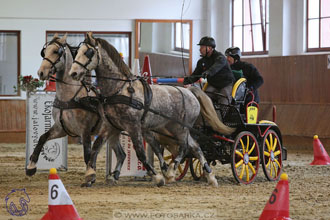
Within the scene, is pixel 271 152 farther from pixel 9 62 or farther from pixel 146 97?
pixel 9 62

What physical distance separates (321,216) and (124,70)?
290cm

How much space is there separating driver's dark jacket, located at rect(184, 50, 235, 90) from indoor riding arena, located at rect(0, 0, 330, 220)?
1cm

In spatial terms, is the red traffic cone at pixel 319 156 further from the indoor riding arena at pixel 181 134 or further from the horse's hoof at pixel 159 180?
the horse's hoof at pixel 159 180

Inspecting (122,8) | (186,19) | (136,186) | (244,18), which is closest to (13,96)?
Answer: (122,8)

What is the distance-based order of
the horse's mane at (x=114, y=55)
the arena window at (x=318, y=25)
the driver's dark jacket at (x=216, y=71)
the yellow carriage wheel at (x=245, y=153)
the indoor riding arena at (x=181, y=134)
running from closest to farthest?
Result: the indoor riding arena at (x=181, y=134) → the horse's mane at (x=114, y=55) → the yellow carriage wheel at (x=245, y=153) → the driver's dark jacket at (x=216, y=71) → the arena window at (x=318, y=25)

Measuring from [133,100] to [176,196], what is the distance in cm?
122

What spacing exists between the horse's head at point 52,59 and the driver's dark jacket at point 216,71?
1717mm

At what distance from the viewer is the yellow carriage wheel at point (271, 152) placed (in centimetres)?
830

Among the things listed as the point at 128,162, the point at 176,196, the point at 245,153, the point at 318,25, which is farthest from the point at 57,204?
the point at 318,25

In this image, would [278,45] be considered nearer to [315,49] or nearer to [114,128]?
[315,49]

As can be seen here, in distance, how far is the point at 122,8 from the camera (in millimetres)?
17141

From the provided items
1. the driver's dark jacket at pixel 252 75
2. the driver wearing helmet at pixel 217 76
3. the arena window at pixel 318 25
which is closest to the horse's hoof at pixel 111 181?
the driver wearing helmet at pixel 217 76

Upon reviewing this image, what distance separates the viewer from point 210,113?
7957mm

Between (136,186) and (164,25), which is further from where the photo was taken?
(164,25)
